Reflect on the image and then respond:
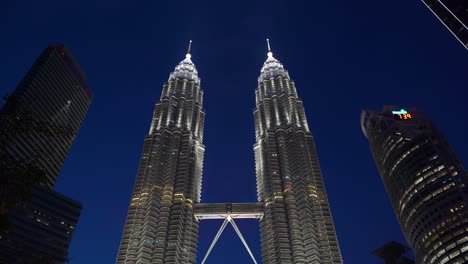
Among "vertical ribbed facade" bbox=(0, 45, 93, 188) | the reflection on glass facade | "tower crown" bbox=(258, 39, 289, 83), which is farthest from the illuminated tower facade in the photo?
"vertical ribbed facade" bbox=(0, 45, 93, 188)

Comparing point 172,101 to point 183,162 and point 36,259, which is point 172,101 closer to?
point 183,162

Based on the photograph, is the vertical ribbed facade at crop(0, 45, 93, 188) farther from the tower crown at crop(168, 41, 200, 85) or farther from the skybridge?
the skybridge

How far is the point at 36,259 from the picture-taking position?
798 inches

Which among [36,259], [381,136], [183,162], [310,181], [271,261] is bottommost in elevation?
[36,259]

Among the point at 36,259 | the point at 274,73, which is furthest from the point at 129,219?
the point at 36,259

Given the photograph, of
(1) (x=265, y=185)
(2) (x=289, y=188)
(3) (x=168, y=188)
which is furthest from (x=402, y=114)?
(3) (x=168, y=188)

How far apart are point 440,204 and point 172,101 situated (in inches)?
4165

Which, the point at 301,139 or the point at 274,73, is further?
the point at 274,73

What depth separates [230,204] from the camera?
142 metres

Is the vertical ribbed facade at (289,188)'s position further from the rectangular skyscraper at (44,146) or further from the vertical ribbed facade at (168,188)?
the rectangular skyscraper at (44,146)

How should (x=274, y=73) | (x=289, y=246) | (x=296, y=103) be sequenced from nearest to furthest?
1. (x=289, y=246)
2. (x=296, y=103)
3. (x=274, y=73)

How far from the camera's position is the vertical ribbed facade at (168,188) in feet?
383

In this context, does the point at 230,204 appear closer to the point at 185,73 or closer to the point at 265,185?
the point at 265,185

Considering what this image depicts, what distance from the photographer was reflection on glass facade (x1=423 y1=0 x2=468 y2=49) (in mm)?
59281
